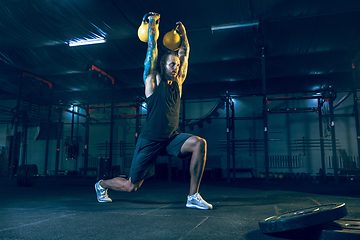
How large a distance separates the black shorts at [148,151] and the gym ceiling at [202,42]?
3.72m

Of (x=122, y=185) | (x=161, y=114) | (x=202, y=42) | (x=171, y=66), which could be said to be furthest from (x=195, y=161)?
(x=202, y=42)

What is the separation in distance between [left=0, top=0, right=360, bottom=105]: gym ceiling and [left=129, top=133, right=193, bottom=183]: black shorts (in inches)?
146

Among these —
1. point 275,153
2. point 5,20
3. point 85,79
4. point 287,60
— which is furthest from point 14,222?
point 275,153

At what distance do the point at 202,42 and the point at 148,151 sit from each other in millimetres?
4763

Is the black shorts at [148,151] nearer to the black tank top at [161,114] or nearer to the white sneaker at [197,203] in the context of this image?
the black tank top at [161,114]

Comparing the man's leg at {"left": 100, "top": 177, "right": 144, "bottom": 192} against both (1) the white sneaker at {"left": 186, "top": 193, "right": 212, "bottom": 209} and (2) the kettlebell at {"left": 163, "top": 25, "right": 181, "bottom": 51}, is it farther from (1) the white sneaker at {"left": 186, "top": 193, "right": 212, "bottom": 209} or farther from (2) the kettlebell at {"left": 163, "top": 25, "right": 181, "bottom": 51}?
(2) the kettlebell at {"left": 163, "top": 25, "right": 181, "bottom": 51}

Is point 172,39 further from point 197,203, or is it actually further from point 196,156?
point 197,203

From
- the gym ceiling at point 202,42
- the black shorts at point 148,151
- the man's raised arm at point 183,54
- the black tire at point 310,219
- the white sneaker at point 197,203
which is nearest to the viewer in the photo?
the black tire at point 310,219

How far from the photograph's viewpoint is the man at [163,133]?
2098 mm

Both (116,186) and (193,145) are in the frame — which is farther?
(116,186)

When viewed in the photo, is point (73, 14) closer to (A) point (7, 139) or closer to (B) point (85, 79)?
(B) point (85, 79)

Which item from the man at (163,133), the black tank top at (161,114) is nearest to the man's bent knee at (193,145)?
the man at (163,133)

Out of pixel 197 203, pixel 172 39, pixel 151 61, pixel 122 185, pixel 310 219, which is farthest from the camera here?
pixel 172 39

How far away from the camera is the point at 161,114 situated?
2.13m
